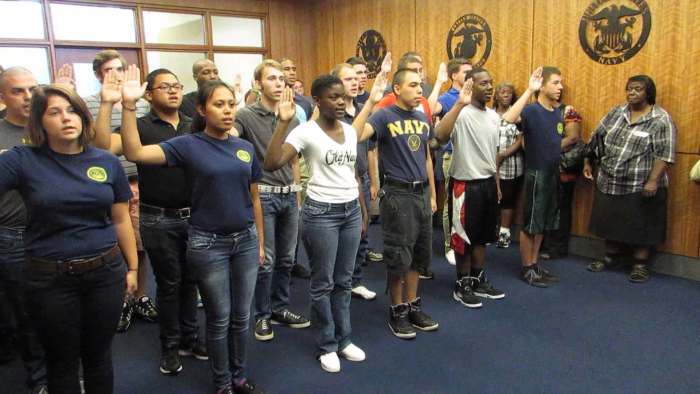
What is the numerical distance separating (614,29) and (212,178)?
3.65 m

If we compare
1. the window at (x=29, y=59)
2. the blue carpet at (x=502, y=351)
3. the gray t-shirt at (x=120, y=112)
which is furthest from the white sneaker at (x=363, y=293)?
the window at (x=29, y=59)

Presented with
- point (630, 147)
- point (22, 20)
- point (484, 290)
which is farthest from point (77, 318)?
point (22, 20)

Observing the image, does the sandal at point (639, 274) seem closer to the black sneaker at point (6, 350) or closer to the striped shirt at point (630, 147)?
the striped shirt at point (630, 147)

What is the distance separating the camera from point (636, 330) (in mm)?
3018

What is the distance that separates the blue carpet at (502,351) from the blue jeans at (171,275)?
0.23 m

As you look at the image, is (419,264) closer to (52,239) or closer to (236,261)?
(236,261)

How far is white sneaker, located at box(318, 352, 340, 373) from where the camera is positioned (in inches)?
102

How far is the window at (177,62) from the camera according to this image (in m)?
6.46

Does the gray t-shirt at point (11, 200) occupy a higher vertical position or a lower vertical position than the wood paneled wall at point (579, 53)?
lower

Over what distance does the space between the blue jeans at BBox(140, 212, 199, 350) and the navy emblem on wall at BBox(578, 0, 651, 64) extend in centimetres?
367

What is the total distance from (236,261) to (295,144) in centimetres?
62

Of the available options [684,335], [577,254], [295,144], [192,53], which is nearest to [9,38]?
[192,53]

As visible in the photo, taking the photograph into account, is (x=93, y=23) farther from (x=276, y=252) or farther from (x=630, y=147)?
(x=630, y=147)

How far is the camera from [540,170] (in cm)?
377
